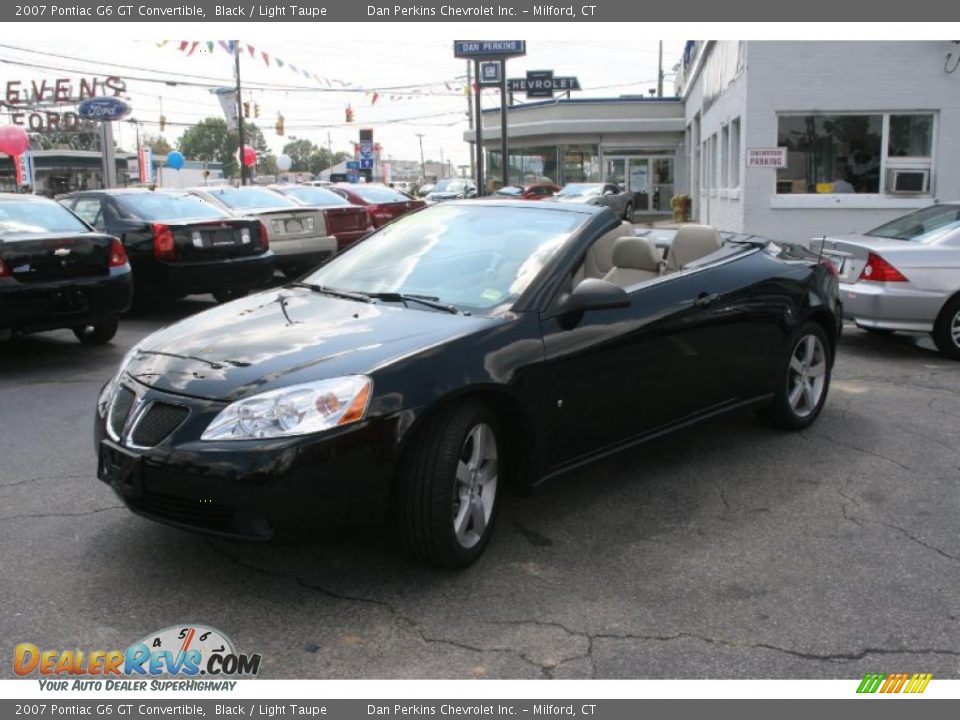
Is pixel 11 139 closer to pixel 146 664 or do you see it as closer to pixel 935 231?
pixel 935 231

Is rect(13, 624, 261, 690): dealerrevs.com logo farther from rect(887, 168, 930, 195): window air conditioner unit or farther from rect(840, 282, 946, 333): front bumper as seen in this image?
rect(887, 168, 930, 195): window air conditioner unit

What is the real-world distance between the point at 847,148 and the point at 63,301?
1285cm

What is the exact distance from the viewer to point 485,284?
14.1ft

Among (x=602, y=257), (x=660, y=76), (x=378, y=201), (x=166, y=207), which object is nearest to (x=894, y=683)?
(x=602, y=257)

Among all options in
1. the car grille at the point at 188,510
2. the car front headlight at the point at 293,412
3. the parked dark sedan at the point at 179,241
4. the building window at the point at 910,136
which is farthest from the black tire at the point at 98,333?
the building window at the point at 910,136

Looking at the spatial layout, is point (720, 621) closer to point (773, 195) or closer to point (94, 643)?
point (94, 643)

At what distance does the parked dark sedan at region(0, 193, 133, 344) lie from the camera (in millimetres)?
7477

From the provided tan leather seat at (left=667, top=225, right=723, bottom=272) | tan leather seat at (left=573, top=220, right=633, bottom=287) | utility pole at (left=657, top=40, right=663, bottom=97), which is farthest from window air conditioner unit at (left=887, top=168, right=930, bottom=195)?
utility pole at (left=657, top=40, right=663, bottom=97)

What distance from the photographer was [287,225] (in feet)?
43.3

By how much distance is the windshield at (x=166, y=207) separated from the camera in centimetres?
1048

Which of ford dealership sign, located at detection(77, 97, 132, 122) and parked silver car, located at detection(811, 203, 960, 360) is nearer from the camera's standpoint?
parked silver car, located at detection(811, 203, 960, 360)

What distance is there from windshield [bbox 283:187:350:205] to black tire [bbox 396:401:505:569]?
11334mm

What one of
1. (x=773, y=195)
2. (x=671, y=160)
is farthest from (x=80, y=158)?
(x=773, y=195)

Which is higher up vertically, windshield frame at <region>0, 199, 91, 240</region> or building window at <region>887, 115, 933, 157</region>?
building window at <region>887, 115, 933, 157</region>
